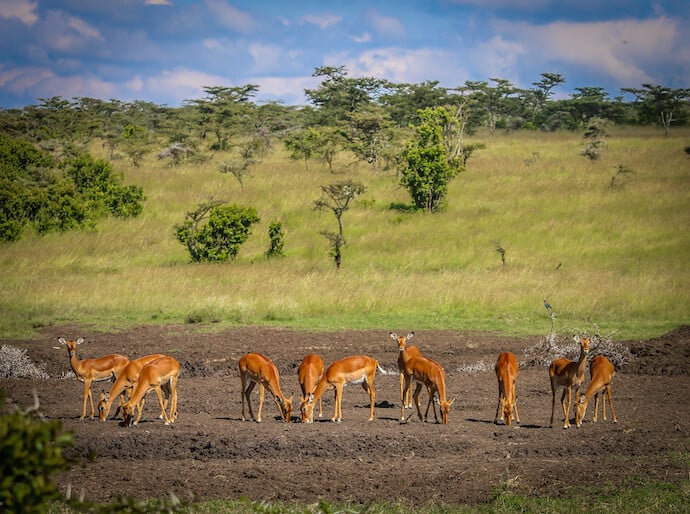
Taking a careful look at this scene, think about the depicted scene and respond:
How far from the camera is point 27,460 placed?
372 cm

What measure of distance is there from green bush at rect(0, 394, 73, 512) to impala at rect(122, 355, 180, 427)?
7.47m

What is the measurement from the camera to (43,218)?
33250mm

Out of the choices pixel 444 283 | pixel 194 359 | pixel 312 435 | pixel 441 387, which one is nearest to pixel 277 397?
pixel 312 435

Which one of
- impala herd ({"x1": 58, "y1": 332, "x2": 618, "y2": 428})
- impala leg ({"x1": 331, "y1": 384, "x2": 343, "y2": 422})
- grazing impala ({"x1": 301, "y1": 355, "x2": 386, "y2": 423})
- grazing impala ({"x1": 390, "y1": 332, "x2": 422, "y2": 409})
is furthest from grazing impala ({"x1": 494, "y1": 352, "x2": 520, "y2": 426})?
impala leg ({"x1": 331, "y1": 384, "x2": 343, "y2": 422})

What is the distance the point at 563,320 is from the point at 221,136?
35666 millimetres

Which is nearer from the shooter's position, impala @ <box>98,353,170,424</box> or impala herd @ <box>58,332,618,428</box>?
impala herd @ <box>58,332,618,428</box>

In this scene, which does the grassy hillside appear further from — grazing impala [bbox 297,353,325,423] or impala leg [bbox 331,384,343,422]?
impala leg [bbox 331,384,343,422]

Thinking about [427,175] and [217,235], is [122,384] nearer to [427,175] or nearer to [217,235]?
[217,235]

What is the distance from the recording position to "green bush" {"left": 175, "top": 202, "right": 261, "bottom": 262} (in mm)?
28844

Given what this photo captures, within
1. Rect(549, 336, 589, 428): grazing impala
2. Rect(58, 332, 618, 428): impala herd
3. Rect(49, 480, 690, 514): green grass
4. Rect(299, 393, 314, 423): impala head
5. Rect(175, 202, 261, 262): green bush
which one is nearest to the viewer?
Rect(49, 480, 690, 514): green grass

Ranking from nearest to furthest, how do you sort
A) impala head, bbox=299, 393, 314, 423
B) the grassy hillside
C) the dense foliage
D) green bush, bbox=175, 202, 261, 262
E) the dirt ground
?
the dirt ground → impala head, bbox=299, 393, 314, 423 → the grassy hillside → green bush, bbox=175, 202, 261, 262 → the dense foliage

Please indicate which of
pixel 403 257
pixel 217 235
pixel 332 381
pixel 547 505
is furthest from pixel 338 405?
pixel 217 235

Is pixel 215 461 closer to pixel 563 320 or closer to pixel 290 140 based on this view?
pixel 563 320

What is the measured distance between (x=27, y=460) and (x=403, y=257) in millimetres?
25637
